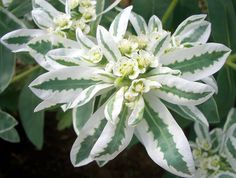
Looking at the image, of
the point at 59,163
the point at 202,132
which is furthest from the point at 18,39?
the point at 59,163

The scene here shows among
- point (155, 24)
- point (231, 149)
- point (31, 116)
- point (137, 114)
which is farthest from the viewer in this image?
point (31, 116)

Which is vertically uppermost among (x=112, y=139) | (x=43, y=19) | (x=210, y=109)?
(x=43, y=19)

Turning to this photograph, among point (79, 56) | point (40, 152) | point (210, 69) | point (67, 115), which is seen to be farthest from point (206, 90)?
point (40, 152)

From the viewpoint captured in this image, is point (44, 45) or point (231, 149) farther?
point (231, 149)

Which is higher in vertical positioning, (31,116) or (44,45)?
(44,45)

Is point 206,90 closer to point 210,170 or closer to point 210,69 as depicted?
point 210,69

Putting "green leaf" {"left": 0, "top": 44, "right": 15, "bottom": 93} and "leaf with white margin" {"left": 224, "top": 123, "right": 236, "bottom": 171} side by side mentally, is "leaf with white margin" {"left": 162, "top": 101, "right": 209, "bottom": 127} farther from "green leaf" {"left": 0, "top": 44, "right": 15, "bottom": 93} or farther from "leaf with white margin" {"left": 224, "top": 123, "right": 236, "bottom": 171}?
"green leaf" {"left": 0, "top": 44, "right": 15, "bottom": 93}

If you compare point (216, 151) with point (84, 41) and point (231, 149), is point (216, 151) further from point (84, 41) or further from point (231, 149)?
point (84, 41)
